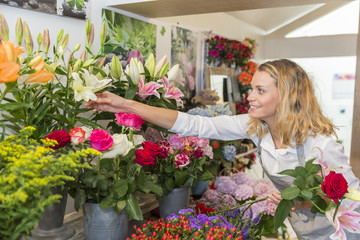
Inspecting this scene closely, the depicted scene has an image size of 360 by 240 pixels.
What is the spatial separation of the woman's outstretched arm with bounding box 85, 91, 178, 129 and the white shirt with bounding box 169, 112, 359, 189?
0.05 meters

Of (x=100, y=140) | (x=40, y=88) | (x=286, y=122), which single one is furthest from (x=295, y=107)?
(x=40, y=88)

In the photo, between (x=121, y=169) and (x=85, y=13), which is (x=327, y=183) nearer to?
(x=121, y=169)

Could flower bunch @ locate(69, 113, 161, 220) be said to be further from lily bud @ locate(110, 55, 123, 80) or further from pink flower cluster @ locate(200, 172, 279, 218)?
pink flower cluster @ locate(200, 172, 279, 218)

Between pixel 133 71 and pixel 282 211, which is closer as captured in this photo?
pixel 282 211

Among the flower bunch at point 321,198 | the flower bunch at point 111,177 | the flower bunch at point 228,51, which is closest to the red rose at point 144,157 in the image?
the flower bunch at point 111,177

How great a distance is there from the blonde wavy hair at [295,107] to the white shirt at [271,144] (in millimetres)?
36

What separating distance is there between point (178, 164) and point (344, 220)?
61cm

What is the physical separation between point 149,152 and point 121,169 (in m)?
0.13

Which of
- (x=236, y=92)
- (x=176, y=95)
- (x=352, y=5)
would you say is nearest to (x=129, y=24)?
(x=176, y=95)

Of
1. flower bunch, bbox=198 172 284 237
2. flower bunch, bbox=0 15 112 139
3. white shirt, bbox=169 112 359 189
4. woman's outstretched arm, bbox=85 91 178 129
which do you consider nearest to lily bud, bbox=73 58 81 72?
flower bunch, bbox=0 15 112 139

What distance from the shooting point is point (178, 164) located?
140 centimetres

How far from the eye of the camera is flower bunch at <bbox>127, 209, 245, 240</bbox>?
3.48 ft

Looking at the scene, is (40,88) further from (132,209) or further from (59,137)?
(132,209)

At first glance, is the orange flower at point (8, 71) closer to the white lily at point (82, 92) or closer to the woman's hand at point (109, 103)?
the white lily at point (82, 92)
